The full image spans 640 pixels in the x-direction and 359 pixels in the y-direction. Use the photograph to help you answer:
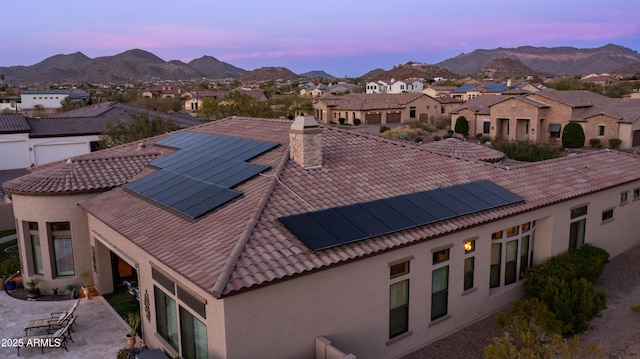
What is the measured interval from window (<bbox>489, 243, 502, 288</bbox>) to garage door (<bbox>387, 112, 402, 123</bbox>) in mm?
68870

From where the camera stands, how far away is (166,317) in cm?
1329

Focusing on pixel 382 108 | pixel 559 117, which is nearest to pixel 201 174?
pixel 559 117

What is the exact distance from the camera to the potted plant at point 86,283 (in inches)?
706

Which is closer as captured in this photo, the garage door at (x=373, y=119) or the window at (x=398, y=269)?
the window at (x=398, y=269)

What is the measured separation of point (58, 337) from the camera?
1405 cm

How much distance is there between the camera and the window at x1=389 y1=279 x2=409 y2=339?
13398 mm

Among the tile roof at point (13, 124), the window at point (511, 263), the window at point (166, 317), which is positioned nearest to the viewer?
the window at point (166, 317)

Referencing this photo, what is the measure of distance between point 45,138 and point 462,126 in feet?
159

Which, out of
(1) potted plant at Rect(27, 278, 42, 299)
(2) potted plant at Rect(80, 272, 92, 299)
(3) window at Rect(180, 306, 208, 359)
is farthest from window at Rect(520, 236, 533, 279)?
(1) potted plant at Rect(27, 278, 42, 299)

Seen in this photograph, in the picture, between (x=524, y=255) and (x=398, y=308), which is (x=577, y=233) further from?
(x=398, y=308)

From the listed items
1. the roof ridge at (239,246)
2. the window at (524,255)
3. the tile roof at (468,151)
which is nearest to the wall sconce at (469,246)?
the window at (524,255)

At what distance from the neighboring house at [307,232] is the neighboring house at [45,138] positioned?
30290 mm

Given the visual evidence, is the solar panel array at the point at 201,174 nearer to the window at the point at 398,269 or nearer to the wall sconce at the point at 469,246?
the window at the point at 398,269

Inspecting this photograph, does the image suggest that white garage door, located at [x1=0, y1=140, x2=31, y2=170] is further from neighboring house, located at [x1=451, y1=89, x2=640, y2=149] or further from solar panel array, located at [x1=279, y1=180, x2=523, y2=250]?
neighboring house, located at [x1=451, y1=89, x2=640, y2=149]
